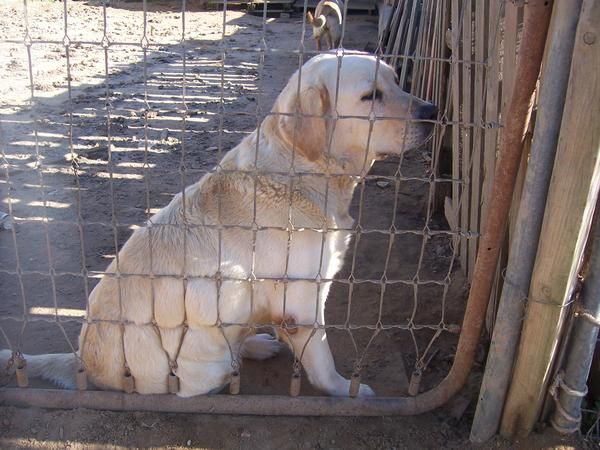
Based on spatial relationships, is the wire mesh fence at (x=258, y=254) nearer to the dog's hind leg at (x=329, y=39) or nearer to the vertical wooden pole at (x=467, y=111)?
the vertical wooden pole at (x=467, y=111)

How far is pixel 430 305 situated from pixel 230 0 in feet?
40.3

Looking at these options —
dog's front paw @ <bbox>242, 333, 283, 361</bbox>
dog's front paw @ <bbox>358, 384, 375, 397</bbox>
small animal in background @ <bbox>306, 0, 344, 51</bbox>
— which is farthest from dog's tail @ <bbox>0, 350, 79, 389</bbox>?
small animal in background @ <bbox>306, 0, 344, 51</bbox>

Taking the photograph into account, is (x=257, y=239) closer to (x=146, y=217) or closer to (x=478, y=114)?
(x=478, y=114)

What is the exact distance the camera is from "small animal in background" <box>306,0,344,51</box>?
8383 millimetres

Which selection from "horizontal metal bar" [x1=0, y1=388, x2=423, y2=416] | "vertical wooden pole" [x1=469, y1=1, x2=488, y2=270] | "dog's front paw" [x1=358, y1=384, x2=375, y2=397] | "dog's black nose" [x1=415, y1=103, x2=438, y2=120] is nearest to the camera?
"dog's black nose" [x1=415, y1=103, x2=438, y2=120]

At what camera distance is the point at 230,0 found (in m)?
14.3

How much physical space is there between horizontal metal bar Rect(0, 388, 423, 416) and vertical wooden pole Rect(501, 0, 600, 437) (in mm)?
519

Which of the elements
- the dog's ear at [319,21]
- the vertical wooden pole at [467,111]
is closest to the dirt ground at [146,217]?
the vertical wooden pole at [467,111]

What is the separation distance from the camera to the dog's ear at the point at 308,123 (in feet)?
8.14

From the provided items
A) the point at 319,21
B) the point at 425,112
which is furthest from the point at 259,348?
the point at 319,21

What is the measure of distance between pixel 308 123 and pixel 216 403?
126 cm

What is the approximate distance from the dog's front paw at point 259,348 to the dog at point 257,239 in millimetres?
555

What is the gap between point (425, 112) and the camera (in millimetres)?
2625

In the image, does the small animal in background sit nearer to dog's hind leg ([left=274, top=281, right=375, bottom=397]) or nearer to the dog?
the dog
